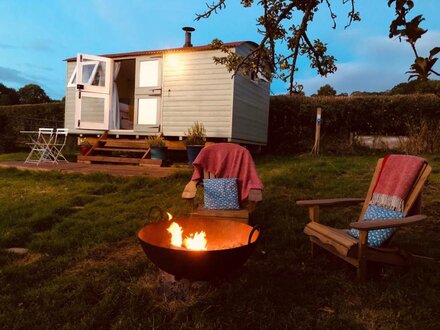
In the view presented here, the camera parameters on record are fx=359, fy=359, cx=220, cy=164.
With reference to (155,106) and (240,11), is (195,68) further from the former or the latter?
(240,11)

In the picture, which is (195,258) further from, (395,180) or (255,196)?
(395,180)

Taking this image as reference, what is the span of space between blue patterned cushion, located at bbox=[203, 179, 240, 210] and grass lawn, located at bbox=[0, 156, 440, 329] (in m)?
0.53

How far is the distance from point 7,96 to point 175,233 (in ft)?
162

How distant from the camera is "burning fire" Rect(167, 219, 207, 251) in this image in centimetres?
294

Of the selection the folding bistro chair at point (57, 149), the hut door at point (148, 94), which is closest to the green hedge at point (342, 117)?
the hut door at point (148, 94)

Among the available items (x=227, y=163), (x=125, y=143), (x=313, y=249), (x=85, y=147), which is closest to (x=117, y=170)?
(x=125, y=143)

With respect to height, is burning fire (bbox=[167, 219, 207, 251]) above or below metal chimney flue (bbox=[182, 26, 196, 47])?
below

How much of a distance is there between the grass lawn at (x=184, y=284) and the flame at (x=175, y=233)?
0.96ft

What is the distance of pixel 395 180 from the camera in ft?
11.0

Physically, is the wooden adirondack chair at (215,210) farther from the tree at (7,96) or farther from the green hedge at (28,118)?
the tree at (7,96)

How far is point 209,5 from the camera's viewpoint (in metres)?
3.19

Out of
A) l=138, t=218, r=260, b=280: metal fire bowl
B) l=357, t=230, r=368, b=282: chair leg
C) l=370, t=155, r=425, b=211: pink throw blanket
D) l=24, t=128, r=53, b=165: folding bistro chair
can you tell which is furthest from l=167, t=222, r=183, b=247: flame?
l=24, t=128, r=53, b=165: folding bistro chair

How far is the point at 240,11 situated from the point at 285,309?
252 cm

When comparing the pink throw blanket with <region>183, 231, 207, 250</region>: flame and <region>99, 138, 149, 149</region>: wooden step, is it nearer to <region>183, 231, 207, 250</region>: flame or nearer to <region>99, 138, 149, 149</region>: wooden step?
<region>183, 231, 207, 250</region>: flame
